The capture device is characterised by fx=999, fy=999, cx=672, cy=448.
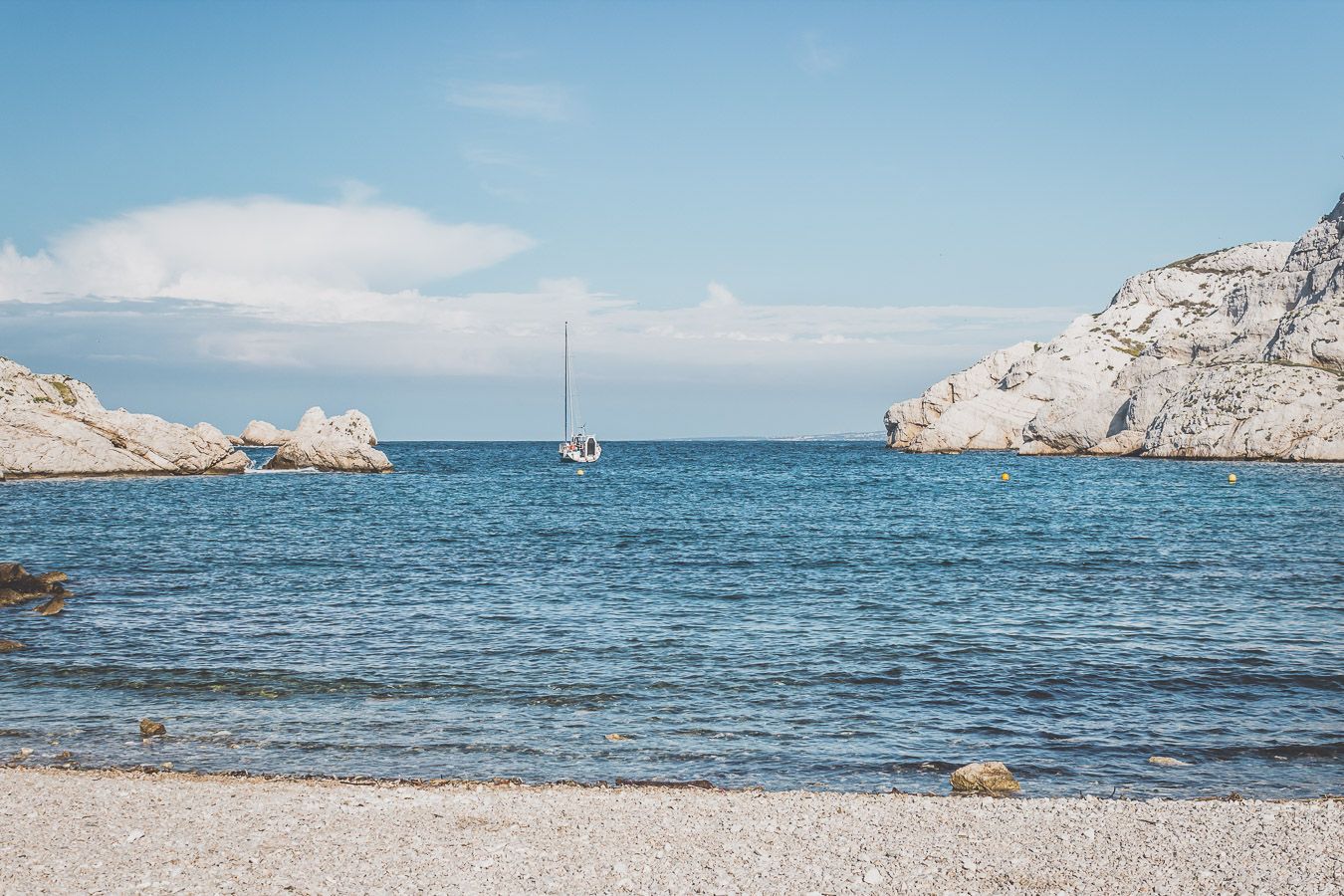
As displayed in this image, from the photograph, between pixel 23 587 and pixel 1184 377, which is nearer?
pixel 23 587

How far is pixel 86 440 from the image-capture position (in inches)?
2997

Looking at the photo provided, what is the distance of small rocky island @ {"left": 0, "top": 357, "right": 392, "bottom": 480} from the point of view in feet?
245

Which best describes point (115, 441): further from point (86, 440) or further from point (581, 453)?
point (581, 453)

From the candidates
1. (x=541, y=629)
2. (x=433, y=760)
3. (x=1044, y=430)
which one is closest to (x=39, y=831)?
(x=433, y=760)

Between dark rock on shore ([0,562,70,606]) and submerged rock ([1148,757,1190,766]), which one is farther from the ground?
dark rock on shore ([0,562,70,606])

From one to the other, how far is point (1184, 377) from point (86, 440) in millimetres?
109155

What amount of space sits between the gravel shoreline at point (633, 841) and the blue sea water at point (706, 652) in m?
1.63

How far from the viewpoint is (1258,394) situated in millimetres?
96875

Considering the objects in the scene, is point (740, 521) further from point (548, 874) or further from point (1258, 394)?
point (1258, 394)

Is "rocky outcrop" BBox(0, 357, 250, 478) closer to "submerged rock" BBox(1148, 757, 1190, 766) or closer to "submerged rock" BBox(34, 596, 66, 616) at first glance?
"submerged rock" BBox(34, 596, 66, 616)

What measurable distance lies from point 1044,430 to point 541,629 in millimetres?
114679

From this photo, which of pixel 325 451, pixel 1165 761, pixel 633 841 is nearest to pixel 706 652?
pixel 1165 761

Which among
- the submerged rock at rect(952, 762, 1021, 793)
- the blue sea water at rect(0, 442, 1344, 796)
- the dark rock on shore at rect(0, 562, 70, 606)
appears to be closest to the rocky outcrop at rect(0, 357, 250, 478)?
the blue sea water at rect(0, 442, 1344, 796)

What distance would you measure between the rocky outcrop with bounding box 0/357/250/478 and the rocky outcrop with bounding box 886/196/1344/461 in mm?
94418
